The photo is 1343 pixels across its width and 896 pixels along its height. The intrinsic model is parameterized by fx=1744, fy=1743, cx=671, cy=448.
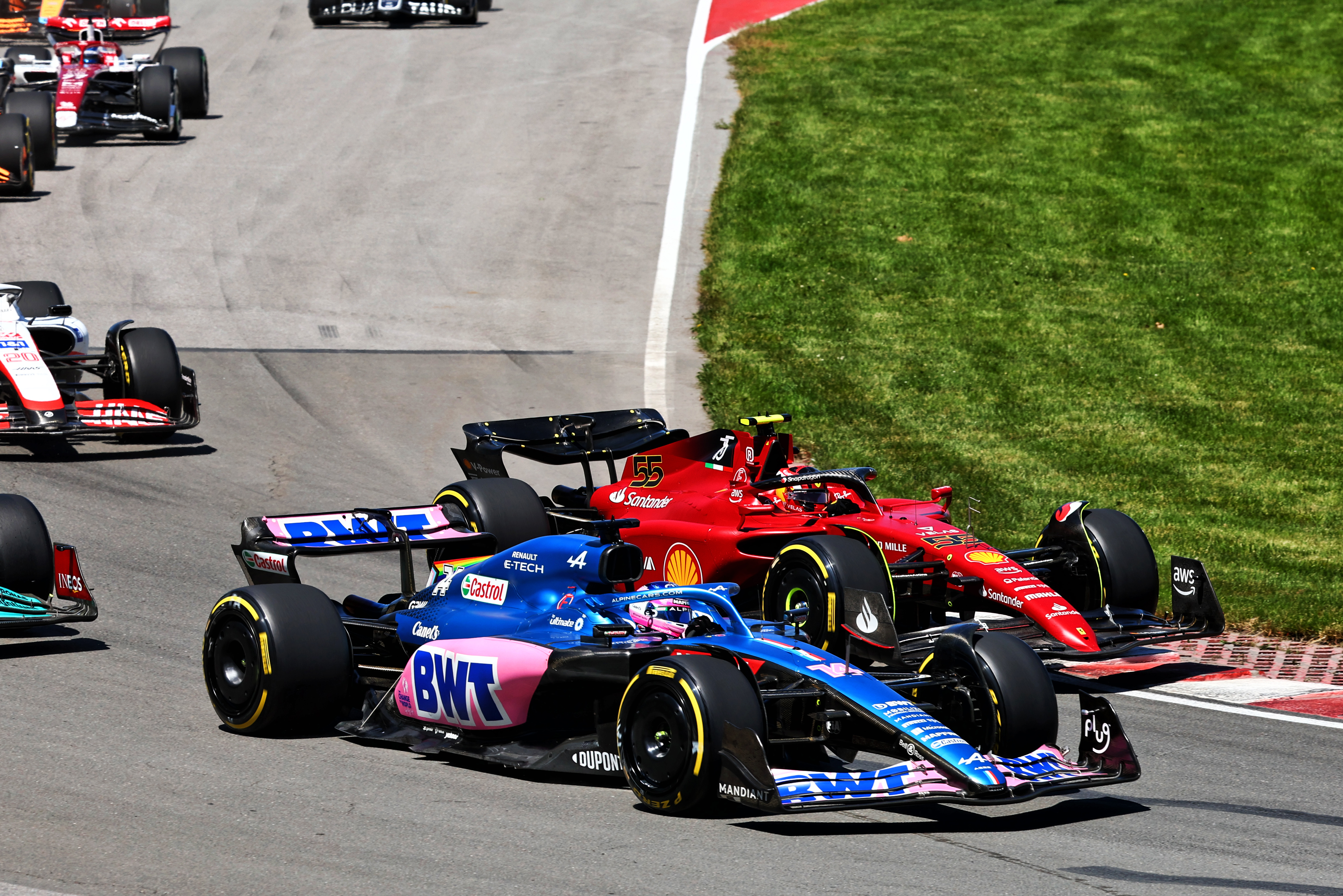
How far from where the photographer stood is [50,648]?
11.1m

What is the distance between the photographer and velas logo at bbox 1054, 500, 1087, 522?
42.2ft

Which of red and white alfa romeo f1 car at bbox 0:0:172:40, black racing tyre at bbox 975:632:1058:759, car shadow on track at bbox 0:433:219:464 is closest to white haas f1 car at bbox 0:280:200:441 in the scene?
car shadow on track at bbox 0:433:219:464

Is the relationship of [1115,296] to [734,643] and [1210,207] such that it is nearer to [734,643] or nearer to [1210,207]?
[1210,207]

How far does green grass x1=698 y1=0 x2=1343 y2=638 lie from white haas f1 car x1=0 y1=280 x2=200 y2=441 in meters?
6.00

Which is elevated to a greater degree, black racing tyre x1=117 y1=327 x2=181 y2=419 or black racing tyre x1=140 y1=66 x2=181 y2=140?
black racing tyre x1=140 y1=66 x2=181 y2=140

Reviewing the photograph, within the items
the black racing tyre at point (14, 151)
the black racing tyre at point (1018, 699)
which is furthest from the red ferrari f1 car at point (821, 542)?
the black racing tyre at point (14, 151)

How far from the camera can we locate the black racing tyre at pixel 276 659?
9.28 m

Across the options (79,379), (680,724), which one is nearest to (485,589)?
(680,724)

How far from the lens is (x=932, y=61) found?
35.9 m

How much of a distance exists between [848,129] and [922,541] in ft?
68.4

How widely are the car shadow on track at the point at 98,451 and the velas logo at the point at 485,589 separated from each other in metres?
8.15

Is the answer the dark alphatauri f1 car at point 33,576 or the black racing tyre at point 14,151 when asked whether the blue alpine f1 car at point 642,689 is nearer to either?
the dark alphatauri f1 car at point 33,576

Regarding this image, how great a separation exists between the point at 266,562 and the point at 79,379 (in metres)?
9.11

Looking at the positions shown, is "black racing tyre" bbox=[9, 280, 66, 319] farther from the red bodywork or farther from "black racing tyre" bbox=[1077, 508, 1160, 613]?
"black racing tyre" bbox=[1077, 508, 1160, 613]
